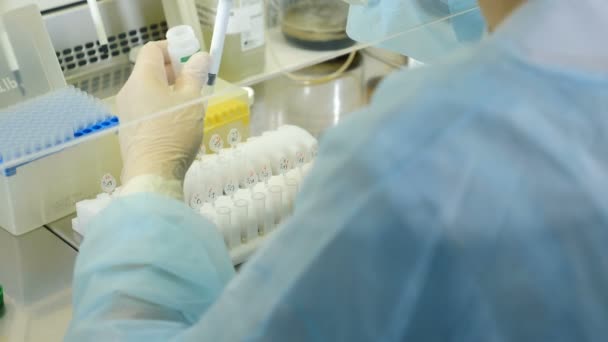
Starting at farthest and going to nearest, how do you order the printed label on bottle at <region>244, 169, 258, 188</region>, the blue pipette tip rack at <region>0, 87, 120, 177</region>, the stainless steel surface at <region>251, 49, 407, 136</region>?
the stainless steel surface at <region>251, 49, 407, 136</region>
the printed label on bottle at <region>244, 169, 258, 188</region>
the blue pipette tip rack at <region>0, 87, 120, 177</region>

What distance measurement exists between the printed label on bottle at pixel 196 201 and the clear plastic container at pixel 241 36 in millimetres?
246

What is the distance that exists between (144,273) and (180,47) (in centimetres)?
44

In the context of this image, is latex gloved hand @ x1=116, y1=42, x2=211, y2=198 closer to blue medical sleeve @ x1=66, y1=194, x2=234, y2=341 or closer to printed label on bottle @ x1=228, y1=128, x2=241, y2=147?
blue medical sleeve @ x1=66, y1=194, x2=234, y2=341

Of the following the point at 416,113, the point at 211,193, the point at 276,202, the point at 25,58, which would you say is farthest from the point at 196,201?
the point at 416,113

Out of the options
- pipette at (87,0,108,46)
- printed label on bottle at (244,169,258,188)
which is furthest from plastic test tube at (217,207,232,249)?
pipette at (87,0,108,46)

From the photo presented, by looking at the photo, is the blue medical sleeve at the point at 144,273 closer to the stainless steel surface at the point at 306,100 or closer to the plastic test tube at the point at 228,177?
the plastic test tube at the point at 228,177

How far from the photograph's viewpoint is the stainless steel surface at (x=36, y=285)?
120cm

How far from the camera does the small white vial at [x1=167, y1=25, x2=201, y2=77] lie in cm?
120

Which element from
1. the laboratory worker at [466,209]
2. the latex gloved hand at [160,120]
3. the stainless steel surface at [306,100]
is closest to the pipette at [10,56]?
the latex gloved hand at [160,120]

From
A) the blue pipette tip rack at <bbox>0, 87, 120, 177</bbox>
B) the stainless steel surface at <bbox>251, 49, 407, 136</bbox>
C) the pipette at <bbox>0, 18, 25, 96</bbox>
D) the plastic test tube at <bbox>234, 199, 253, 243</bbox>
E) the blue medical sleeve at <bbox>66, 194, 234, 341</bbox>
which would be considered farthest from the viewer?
the stainless steel surface at <bbox>251, 49, 407, 136</bbox>

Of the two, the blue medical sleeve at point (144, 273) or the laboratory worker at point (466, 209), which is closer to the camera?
the laboratory worker at point (466, 209)

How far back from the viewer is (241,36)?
1.47 m

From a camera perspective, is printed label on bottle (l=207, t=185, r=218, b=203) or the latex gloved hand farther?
printed label on bottle (l=207, t=185, r=218, b=203)

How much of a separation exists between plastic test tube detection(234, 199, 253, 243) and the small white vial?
0.27m
